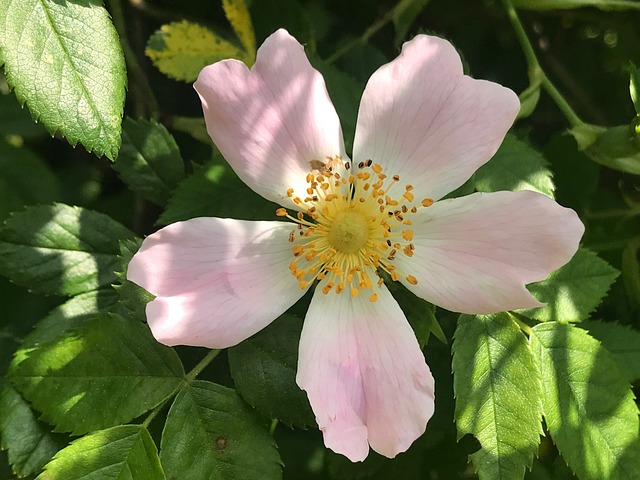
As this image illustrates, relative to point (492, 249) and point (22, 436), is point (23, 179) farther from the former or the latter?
point (492, 249)

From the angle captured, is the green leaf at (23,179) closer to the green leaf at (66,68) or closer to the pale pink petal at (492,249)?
the green leaf at (66,68)

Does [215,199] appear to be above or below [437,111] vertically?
below

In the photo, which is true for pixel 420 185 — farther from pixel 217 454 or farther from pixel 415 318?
pixel 217 454

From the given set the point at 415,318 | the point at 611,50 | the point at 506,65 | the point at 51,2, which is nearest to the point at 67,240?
the point at 51,2

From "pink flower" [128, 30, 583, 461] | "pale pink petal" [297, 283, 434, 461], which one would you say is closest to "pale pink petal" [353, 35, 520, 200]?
"pink flower" [128, 30, 583, 461]

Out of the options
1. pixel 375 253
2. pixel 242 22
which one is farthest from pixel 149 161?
pixel 375 253

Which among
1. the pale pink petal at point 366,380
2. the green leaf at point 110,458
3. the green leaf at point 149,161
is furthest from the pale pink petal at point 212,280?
the green leaf at point 149,161
